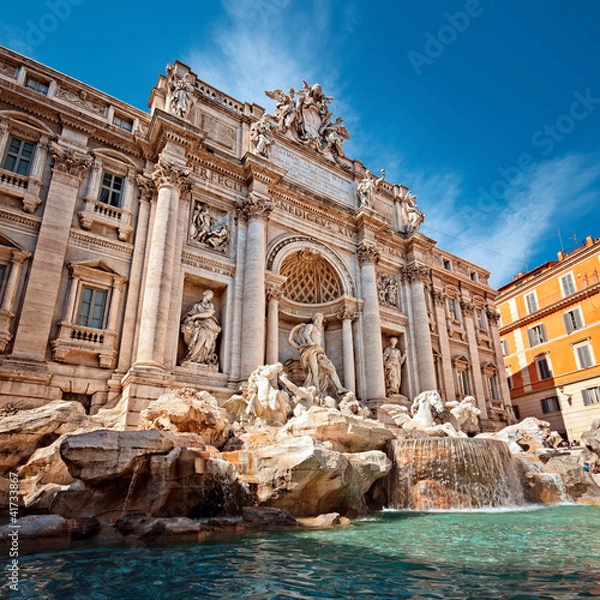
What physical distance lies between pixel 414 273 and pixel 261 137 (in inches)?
371

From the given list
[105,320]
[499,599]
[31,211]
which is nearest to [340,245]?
[105,320]

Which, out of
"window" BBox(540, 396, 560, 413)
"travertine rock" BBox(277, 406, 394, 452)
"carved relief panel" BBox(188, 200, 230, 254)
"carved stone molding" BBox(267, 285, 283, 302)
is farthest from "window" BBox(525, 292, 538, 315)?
"travertine rock" BBox(277, 406, 394, 452)

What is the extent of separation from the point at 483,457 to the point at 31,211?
13519 millimetres

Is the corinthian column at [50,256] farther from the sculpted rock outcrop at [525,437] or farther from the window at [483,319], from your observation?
the window at [483,319]

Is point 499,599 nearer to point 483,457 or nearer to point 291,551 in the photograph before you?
point 291,551

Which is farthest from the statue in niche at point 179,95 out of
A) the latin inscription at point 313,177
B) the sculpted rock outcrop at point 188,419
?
the sculpted rock outcrop at point 188,419

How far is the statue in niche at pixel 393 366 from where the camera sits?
18.3m

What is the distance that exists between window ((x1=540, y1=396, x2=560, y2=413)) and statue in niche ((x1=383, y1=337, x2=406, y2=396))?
12.2m

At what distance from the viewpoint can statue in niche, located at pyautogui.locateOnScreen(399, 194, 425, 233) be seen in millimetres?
21891

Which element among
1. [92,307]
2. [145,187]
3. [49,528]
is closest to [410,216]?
[145,187]

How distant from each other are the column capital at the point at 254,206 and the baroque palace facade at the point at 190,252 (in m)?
0.05

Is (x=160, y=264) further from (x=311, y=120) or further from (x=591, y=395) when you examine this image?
(x=591, y=395)

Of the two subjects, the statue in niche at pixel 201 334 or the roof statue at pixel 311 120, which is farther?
the roof statue at pixel 311 120

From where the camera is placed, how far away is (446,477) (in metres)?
9.55
